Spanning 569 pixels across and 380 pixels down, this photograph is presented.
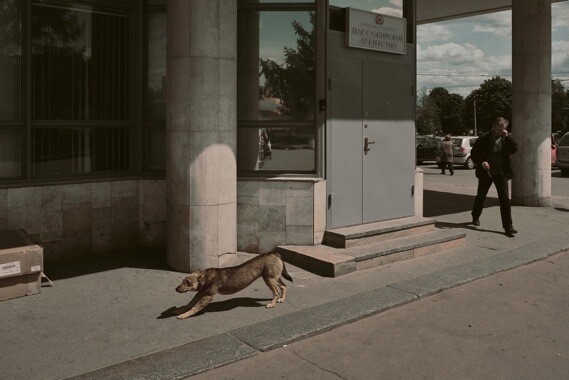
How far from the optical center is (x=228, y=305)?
5668mm

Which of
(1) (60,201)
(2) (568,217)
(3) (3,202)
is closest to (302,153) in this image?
(1) (60,201)

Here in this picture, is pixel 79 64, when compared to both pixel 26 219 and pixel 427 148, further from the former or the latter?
pixel 427 148

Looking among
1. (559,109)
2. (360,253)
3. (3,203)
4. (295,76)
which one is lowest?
(360,253)

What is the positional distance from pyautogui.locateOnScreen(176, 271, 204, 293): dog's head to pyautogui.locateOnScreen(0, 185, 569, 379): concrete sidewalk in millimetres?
288

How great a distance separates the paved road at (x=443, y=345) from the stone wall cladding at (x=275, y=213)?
221 cm

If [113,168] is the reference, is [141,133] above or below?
above

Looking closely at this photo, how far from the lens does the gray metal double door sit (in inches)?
314

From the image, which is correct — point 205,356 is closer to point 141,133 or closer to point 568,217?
point 141,133

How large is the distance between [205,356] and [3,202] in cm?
383

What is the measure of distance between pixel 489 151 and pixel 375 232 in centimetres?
298

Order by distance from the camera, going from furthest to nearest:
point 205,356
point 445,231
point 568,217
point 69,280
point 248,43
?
point 568,217 < point 445,231 < point 248,43 < point 69,280 < point 205,356

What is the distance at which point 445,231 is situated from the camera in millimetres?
8625

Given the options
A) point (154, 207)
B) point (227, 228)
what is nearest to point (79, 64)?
point (154, 207)

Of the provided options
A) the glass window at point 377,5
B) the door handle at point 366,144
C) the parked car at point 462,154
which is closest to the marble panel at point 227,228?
the door handle at point 366,144
